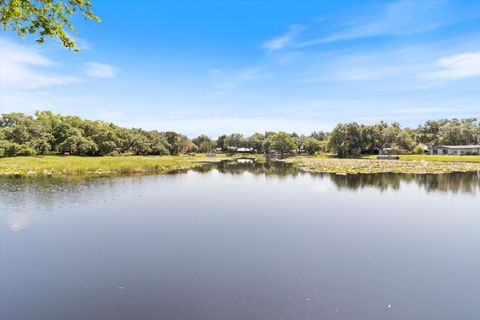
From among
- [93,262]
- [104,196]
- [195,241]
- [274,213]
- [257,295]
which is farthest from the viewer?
[104,196]

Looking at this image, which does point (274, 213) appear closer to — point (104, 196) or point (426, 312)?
point (426, 312)

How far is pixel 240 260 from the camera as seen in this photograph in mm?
13383

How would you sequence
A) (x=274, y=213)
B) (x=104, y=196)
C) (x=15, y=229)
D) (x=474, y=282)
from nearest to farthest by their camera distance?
(x=474, y=282) → (x=15, y=229) → (x=274, y=213) → (x=104, y=196)

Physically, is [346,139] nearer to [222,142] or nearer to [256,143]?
[256,143]

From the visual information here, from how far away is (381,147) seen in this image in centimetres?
11281

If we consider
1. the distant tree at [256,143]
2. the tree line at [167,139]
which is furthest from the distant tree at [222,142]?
the distant tree at [256,143]

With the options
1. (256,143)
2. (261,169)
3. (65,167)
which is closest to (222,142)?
(256,143)

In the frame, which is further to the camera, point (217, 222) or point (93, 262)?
point (217, 222)

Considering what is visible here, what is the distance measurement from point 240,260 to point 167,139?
354 ft

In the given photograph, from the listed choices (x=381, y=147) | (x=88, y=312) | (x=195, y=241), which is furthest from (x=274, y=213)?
(x=381, y=147)

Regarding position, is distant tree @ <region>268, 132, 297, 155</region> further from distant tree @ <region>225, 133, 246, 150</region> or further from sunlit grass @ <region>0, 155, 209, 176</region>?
sunlit grass @ <region>0, 155, 209, 176</region>

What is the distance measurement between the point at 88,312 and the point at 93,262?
4426mm

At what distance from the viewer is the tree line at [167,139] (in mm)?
74812

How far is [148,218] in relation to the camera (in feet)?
70.2
